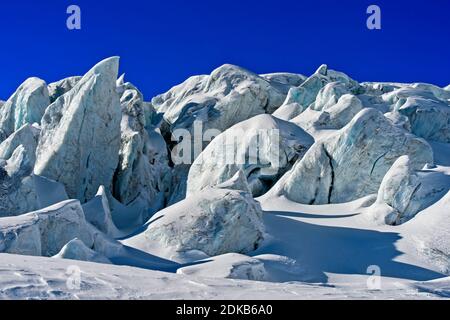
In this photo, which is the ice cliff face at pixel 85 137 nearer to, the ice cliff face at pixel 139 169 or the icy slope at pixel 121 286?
the ice cliff face at pixel 139 169

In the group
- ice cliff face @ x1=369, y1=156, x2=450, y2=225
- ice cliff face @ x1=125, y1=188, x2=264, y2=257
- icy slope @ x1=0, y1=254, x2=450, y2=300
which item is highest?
ice cliff face @ x1=369, y1=156, x2=450, y2=225

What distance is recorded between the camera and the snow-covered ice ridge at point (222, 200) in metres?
10.3

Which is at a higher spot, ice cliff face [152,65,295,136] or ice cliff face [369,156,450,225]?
ice cliff face [152,65,295,136]

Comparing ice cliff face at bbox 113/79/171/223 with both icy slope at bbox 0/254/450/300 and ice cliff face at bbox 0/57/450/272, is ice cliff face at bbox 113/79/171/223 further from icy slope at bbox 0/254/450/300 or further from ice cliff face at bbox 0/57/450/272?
icy slope at bbox 0/254/450/300

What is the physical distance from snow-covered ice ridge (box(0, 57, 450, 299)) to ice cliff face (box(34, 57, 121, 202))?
0.25 feet

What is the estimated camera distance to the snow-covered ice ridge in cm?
1032

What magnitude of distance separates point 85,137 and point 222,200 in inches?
541

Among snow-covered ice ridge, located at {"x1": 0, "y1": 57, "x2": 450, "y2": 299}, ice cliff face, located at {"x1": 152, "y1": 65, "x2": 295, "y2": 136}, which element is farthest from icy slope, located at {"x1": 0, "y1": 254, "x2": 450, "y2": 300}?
ice cliff face, located at {"x1": 152, "y1": 65, "x2": 295, "y2": 136}

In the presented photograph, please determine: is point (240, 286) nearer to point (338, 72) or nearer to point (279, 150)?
point (279, 150)

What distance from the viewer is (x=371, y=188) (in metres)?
24.7

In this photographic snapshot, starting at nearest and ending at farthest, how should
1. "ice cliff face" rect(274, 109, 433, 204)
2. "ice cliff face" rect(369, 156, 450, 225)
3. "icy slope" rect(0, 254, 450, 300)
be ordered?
"icy slope" rect(0, 254, 450, 300)
"ice cliff face" rect(369, 156, 450, 225)
"ice cliff face" rect(274, 109, 433, 204)

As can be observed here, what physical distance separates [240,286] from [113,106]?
75.7ft

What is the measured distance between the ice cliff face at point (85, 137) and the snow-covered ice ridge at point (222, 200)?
0.25ft

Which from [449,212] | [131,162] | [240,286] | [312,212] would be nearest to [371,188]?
[312,212]
